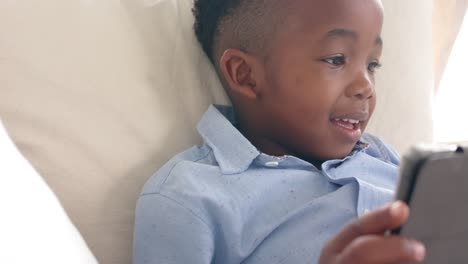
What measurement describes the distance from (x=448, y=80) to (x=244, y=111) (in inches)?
34.5

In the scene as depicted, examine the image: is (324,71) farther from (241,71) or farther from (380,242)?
(380,242)

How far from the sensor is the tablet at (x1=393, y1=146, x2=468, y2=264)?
37cm

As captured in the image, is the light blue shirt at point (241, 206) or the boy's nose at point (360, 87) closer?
the light blue shirt at point (241, 206)

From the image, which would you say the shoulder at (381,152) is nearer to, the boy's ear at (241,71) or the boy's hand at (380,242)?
the boy's ear at (241,71)

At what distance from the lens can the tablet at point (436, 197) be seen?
0.37 metres

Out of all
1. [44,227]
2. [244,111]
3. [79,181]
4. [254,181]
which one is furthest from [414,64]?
[44,227]

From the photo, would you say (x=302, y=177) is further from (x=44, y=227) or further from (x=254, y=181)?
(x=44, y=227)

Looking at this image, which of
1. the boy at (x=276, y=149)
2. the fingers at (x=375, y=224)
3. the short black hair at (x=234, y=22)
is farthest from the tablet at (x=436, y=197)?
the short black hair at (x=234, y=22)

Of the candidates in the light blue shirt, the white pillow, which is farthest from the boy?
the white pillow

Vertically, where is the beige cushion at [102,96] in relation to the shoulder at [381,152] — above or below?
above

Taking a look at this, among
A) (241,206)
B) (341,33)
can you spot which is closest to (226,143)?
(241,206)

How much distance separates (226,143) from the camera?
0.79 m

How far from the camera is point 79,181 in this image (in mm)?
711

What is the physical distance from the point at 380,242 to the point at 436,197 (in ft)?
0.18
